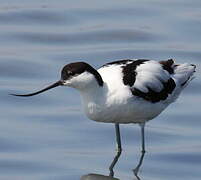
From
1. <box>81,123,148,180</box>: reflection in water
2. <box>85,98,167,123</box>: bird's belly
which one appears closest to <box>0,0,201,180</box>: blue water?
<box>81,123,148,180</box>: reflection in water

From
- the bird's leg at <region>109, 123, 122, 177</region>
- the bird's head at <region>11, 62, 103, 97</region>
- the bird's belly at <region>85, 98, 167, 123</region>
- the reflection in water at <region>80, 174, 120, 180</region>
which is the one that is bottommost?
the reflection in water at <region>80, 174, 120, 180</region>

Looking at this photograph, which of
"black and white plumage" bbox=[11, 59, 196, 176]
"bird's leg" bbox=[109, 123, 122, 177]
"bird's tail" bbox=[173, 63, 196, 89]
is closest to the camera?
"black and white plumage" bbox=[11, 59, 196, 176]

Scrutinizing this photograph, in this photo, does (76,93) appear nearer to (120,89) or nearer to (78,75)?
(120,89)

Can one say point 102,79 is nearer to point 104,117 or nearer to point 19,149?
point 104,117

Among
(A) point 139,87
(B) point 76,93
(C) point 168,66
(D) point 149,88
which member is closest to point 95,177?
(A) point 139,87

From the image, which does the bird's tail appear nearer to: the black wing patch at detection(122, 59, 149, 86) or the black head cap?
the black wing patch at detection(122, 59, 149, 86)

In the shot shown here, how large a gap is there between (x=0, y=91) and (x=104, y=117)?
2566 mm

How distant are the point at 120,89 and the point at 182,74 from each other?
4.29 feet

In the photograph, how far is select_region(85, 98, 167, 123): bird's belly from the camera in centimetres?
1198

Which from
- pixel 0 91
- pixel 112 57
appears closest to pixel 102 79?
pixel 0 91

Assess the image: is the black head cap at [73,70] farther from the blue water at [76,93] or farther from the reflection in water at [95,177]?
the reflection in water at [95,177]

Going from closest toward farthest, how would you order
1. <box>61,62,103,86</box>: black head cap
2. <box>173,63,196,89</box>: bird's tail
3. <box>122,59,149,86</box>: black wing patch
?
<box>61,62,103,86</box>: black head cap < <box>122,59,149,86</box>: black wing patch < <box>173,63,196,89</box>: bird's tail

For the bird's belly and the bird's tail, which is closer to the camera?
the bird's belly

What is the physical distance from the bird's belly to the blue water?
0.38 meters
